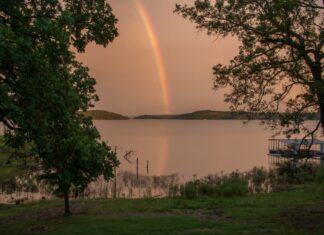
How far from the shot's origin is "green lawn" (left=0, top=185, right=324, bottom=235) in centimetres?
1430

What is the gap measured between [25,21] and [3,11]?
2.06 feet

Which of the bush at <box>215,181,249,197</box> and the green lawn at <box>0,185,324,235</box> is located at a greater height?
the bush at <box>215,181,249,197</box>

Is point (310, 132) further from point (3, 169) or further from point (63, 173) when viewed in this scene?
point (3, 169)

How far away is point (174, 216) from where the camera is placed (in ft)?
56.3

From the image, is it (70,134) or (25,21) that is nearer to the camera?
(25,21)

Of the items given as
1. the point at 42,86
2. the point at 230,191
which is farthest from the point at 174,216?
the point at 42,86

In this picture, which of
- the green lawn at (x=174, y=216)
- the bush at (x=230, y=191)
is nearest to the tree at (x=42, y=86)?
the green lawn at (x=174, y=216)

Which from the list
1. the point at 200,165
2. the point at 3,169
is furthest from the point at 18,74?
the point at 200,165

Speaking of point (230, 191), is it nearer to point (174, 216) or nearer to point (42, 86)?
point (174, 216)

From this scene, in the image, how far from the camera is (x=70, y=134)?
38.7 ft

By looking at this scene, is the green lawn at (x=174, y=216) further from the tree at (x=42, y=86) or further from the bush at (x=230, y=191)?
the tree at (x=42, y=86)

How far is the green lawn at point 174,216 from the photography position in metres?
14.3

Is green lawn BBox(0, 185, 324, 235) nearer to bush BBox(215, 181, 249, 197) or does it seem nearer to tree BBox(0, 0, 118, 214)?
bush BBox(215, 181, 249, 197)

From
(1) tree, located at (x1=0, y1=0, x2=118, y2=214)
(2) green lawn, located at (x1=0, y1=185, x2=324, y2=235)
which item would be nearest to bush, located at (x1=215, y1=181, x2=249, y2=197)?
(2) green lawn, located at (x1=0, y1=185, x2=324, y2=235)
